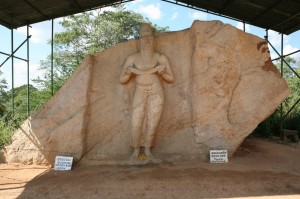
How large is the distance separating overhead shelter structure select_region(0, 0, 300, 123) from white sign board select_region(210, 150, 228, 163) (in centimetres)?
505

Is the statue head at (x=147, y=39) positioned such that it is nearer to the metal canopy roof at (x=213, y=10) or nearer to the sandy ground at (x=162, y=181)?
the sandy ground at (x=162, y=181)

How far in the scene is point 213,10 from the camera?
11633 mm

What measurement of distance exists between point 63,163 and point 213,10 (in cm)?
783

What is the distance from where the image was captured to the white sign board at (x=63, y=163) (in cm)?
652

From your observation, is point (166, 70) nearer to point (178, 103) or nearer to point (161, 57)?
point (161, 57)

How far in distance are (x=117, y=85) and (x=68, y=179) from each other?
7.71 ft

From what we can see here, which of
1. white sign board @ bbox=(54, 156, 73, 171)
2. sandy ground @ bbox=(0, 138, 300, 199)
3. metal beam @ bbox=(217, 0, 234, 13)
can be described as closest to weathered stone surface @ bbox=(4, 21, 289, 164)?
white sign board @ bbox=(54, 156, 73, 171)

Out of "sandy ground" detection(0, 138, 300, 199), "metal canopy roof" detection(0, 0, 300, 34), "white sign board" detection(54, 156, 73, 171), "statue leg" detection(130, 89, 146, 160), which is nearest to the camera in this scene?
"sandy ground" detection(0, 138, 300, 199)

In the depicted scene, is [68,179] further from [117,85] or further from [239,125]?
[239,125]

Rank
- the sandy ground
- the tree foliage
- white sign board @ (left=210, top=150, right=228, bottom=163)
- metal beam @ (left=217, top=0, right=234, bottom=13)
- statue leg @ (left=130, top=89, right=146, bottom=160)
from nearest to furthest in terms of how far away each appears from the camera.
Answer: the sandy ground
white sign board @ (left=210, top=150, right=228, bottom=163)
statue leg @ (left=130, top=89, right=146, bottom=160)
metal beam @ (left=217, top=0, right=234, bottom=13)
the tree foliage

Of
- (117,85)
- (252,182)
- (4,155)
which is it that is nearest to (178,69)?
(117,85)

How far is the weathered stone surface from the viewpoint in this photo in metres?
6.84

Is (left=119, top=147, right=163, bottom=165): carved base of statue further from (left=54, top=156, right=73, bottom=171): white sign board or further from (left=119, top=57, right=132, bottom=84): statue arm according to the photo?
(left=119, top=57, right=132, bottom=84): statue arm

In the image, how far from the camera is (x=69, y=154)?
6.75 meters
